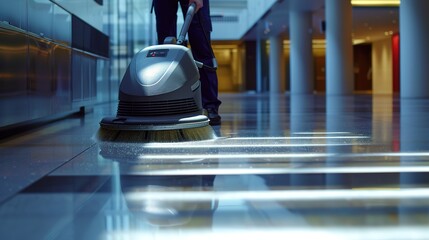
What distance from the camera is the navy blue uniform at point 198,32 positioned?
4.94m

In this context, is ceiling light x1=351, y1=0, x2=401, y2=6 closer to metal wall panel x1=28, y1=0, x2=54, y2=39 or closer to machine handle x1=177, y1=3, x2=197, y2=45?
metal wall panel x1=28, y1=0, x2=54, y2=39

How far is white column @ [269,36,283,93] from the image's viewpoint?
37125mm

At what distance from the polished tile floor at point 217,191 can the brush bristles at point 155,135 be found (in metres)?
0.09

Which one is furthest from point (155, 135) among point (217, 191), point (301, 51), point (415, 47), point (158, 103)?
point (301, 51)

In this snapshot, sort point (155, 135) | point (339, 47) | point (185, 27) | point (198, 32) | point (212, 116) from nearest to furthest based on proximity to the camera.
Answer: point (155, 135), point (185, 27), point (198, 32), point (212, 116), point (339, 47)

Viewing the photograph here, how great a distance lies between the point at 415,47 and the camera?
16922 mm

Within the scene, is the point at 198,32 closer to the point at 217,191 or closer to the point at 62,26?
the point at 62,26

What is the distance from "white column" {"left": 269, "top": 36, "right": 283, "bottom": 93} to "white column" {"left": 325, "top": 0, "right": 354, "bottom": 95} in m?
13.6

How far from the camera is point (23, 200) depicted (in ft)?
6.22

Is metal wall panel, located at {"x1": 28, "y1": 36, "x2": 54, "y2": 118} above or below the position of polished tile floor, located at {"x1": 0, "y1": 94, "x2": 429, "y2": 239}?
above

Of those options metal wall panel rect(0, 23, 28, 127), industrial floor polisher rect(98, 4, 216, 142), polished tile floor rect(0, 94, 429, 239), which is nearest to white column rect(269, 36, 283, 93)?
metal wall panel rect(0, 23, 28, 127)

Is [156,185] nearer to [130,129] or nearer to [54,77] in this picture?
[130,129]

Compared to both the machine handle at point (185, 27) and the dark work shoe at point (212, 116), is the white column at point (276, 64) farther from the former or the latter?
the machine handle at point (185, 27)

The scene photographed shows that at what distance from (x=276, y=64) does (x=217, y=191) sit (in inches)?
1405
